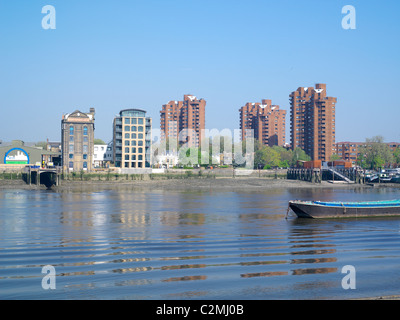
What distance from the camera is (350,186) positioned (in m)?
117

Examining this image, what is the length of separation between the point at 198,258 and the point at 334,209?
75.3 feet

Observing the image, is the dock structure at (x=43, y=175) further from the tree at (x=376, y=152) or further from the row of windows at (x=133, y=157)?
the tree at (x=376, y=152)

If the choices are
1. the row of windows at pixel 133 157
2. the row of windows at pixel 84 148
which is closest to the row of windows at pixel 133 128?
the row of windows at pixel 133 157

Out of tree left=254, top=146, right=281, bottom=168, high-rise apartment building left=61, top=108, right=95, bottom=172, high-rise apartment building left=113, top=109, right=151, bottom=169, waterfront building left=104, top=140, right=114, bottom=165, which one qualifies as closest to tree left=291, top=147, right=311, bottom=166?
tree left=254, top=146, right=281, bottom=168

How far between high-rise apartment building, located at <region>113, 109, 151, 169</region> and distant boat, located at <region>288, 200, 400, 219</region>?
88227 millimetres

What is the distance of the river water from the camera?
16469mm

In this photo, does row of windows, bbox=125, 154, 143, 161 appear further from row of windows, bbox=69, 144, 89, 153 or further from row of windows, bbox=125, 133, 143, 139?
row of windows, bbox=69, 144, 89, 153

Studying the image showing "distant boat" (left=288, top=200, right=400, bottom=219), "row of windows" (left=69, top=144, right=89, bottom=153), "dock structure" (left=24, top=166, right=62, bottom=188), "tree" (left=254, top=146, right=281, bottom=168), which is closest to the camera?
"distant boat" (left=288, top=200, right=400, bottom=219)

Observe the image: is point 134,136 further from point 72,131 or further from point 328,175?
point 328,175

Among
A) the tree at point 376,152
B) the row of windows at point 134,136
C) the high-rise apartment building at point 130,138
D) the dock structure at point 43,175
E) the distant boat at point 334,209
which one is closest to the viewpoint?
the distant boat at point 334,209

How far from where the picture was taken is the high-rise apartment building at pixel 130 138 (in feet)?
409

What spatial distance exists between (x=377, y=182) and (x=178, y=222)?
356ft

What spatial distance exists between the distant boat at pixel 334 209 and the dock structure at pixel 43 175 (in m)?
77.1
